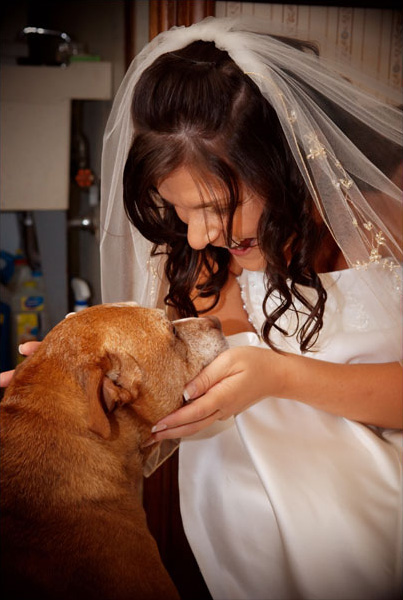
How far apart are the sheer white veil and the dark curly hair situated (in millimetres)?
48

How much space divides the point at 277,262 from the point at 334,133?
12.4 inches

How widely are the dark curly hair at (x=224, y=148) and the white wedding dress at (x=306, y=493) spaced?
7.1 inches

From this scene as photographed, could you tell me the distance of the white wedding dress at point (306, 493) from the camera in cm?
116

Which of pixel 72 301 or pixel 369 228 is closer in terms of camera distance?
pixel 369 228

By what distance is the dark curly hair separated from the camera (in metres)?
1.15

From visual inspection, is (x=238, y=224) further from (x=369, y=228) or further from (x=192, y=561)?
(x=192, y=561)

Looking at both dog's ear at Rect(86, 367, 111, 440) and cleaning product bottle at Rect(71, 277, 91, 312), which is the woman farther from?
cleaning product bottle at Rect(71, 277, 91, 312)

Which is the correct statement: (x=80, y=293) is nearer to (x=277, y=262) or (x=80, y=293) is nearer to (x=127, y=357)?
(x=277, y=262)

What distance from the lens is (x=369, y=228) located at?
1.22 metres

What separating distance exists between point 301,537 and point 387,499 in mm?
206

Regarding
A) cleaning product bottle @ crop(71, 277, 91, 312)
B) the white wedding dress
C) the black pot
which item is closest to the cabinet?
the black pot

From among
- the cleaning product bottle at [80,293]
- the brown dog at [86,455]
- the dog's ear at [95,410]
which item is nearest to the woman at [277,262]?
the brown dog at [86,455]

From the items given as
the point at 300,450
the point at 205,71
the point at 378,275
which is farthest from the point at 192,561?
the point at 205,71

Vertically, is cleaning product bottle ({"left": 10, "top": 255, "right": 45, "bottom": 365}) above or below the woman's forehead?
below
